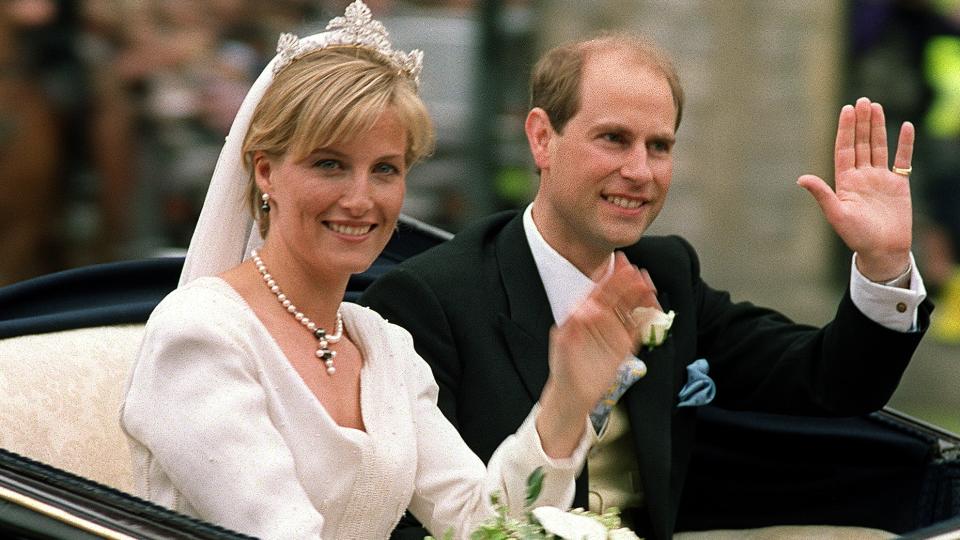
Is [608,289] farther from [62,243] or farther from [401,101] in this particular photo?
[62,243]

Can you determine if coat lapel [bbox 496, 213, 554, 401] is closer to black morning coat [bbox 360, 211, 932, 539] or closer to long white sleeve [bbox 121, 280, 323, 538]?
black morning coat [bbox 360, 211, 932, 539]

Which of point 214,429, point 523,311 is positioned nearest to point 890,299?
point 523,311

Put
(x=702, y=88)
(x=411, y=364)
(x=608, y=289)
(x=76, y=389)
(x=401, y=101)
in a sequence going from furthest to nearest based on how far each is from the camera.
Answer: (x=702, y=88) < (x=76, y=389) < (x=411, y=364) < (x=401, y=101) < (x=608, y=289)

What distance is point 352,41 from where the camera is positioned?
2.65 m

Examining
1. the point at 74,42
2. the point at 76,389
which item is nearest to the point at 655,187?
the point at 76,389

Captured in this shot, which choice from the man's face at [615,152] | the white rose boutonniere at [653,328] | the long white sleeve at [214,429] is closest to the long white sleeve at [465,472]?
the long white sleeve at [214,429]

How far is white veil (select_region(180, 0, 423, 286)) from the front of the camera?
8.66 ft

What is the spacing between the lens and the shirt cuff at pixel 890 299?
3.15m

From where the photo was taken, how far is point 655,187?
3160mm

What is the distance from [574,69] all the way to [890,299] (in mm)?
629

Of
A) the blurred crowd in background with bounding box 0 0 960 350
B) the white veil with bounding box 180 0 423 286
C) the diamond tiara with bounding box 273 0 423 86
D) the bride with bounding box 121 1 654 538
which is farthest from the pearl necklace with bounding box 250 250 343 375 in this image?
the blurred crowd in background with bounding box 0 0 960 350

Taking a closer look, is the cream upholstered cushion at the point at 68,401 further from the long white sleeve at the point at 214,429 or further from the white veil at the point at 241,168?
the long white sleeve at the point at 214,429

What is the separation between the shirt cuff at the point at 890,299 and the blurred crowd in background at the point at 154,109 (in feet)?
9.09

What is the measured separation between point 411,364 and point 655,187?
614 mm
